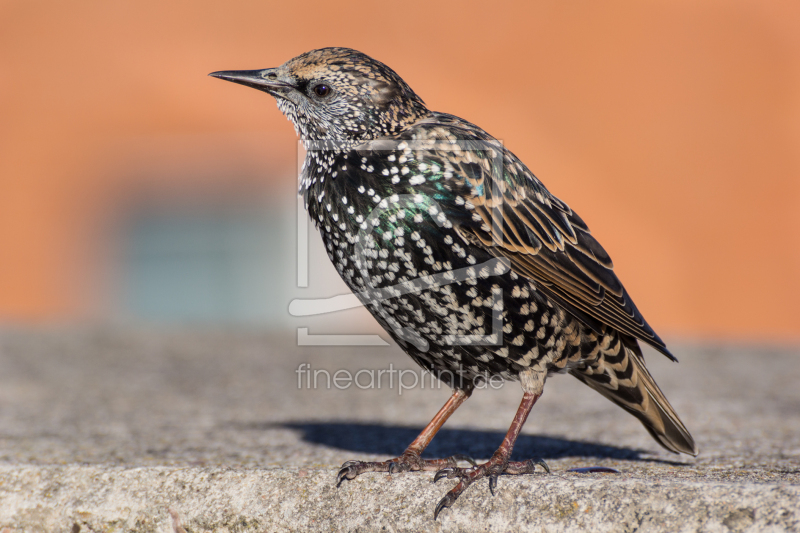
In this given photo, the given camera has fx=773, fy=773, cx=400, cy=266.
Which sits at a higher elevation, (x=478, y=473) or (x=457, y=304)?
(x=457, y=304)

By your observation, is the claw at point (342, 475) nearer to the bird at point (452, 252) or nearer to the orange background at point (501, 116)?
the bird at point (452, 252)

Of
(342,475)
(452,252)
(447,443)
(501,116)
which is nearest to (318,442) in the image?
(447,443)

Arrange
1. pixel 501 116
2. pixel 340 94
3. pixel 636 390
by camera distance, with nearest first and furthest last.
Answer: pixel 340 94, pixel 636 390, pixel 501 116

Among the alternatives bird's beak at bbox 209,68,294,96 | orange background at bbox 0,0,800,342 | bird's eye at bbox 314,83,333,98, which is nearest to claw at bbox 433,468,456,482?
bird's eye at bbox 314,83,333,98

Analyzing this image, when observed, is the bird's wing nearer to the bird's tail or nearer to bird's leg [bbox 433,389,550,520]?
the bird's tail

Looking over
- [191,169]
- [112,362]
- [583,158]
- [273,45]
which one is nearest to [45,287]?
[191,169]

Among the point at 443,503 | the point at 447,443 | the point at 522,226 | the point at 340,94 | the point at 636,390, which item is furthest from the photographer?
the point at 447,443

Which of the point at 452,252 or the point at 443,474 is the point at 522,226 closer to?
the point at 452,252
